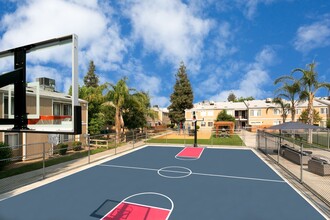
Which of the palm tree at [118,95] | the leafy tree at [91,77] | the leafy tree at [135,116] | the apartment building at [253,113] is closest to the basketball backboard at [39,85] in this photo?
the palm tree at [118,95]

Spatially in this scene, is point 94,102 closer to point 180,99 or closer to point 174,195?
point 174,195

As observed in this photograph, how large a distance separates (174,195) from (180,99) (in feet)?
140

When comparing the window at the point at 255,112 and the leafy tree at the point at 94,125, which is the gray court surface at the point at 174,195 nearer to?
the leafy tree at the point at 94,125

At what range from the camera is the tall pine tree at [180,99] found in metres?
50.0

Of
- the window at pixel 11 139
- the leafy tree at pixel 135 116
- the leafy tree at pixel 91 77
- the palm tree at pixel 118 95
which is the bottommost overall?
the window at pixel 11 139

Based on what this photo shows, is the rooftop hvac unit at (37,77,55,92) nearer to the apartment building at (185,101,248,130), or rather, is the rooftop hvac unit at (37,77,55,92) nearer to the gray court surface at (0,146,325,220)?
the gray court surface at (0,146,325,220)

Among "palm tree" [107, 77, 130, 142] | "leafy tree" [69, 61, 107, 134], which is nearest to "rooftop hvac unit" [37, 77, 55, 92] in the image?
"palm tree" [107, 77, 130, 142]

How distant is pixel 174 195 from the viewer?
7770mm

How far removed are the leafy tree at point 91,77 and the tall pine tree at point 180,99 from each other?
29.0 m

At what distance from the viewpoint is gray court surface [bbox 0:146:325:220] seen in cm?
638

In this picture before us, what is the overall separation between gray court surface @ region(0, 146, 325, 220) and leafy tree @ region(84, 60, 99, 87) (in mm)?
57403

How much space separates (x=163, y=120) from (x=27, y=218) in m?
69.5

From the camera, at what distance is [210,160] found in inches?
557

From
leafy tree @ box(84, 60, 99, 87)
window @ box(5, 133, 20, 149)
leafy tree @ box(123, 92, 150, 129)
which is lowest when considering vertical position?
window @ box(5, 133, 20, 149)
